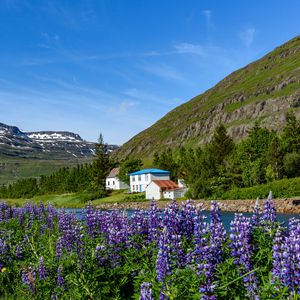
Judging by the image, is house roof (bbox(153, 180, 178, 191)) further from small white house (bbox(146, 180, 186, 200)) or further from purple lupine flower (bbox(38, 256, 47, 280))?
purple lupine flower (bbox(38, 256, 47, 280))

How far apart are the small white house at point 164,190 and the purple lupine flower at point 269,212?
71197 millimetres

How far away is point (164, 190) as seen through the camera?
82375 millimetres

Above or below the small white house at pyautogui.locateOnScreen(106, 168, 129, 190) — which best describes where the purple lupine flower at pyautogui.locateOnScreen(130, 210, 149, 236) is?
below

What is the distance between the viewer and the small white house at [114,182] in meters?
118

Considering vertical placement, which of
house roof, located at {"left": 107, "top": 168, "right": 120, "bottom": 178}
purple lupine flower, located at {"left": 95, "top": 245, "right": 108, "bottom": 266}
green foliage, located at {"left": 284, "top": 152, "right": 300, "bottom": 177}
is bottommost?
purple lupine flower, located at {"left": 95, "top": 245, "right": 108, "bottom": 266}

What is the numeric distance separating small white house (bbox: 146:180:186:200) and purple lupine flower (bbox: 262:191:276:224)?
7120cm

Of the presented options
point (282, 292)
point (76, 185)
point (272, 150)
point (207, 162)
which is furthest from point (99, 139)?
point (282, 292)

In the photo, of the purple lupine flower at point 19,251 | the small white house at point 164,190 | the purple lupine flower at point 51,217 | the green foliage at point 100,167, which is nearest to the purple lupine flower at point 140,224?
the purple lupine flower at point 19,251

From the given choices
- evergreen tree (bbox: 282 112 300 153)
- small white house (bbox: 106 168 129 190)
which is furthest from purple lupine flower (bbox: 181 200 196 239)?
small white house (bbox: 106 168 129 190)

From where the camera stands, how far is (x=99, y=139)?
389 ft

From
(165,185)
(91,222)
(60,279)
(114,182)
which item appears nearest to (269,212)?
(60,279)

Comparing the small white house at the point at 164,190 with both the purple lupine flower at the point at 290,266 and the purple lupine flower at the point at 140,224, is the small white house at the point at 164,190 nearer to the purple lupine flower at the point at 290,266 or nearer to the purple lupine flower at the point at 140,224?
the purple lupine flower at the point at 140,224

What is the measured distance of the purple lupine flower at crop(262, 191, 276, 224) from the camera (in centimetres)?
725

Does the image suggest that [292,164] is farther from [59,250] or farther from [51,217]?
[59,250]
